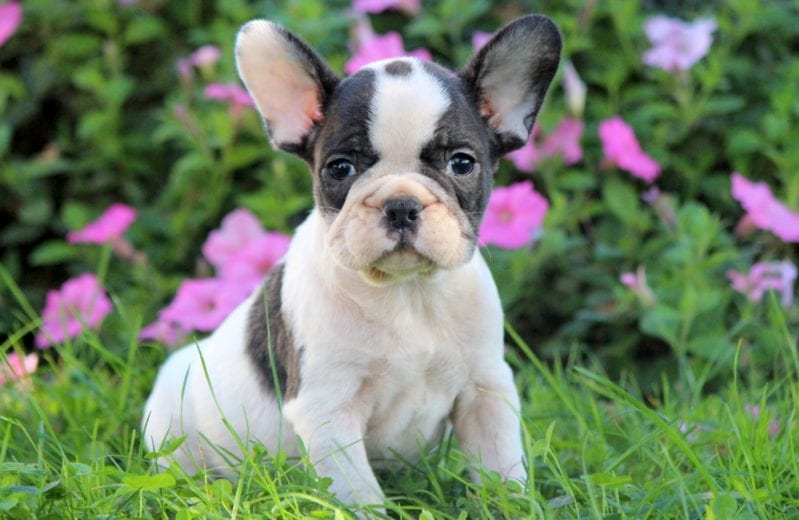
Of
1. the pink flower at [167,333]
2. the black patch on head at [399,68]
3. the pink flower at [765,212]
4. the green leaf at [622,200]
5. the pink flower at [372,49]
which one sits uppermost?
the black patch on head at [399,68]

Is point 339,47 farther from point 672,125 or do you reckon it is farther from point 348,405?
point 348,405

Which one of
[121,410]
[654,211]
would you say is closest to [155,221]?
[121,410]

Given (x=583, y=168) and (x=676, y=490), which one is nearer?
(x=676, y=490)

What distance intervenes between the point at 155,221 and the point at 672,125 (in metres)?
2.61

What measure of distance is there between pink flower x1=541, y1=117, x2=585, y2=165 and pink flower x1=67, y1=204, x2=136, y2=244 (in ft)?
6.60

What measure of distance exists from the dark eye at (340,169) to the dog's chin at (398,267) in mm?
279

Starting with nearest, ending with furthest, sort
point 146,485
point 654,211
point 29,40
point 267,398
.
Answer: point 146,485 → point 267,398 → point 654,211 → point 29,40

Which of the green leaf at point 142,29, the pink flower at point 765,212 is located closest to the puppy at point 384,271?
the pink flower at point 765,212

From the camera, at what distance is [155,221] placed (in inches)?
251

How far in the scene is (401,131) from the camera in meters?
3.51

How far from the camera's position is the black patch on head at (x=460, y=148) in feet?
11.6

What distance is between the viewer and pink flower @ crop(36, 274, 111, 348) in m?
5.74

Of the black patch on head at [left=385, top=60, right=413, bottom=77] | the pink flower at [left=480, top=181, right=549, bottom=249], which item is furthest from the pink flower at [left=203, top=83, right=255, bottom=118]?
the black patch on head at [left=385, top=60, right=413, bottom=77]

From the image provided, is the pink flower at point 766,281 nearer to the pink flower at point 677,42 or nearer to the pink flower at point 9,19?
the pink flower at point 677,42
